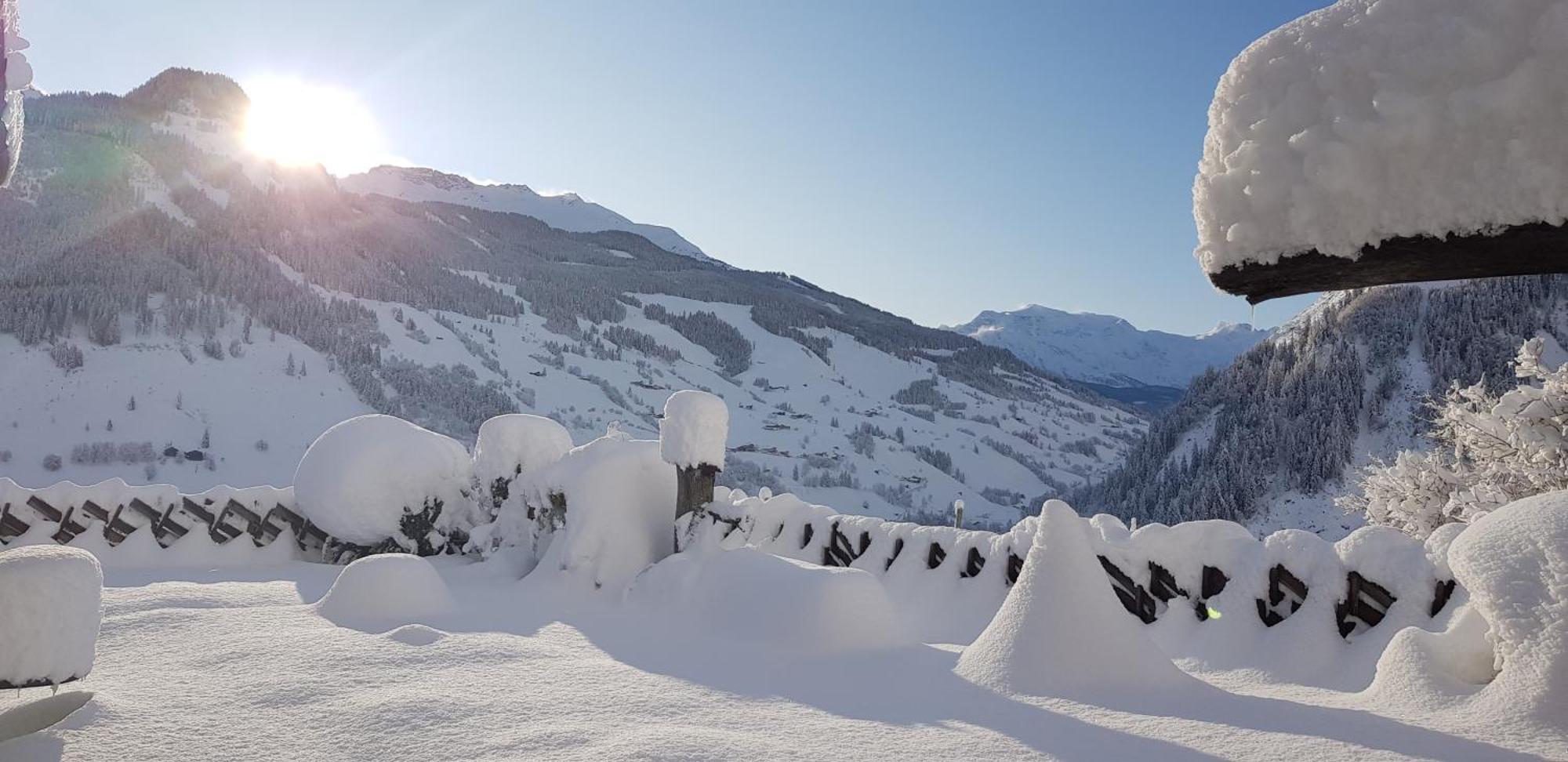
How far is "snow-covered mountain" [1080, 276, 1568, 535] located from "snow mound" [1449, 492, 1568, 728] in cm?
3961

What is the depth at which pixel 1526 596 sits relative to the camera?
8.87 ft

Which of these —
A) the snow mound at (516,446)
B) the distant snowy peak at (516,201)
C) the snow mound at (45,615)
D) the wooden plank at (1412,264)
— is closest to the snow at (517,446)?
the snow mound at (516,446)

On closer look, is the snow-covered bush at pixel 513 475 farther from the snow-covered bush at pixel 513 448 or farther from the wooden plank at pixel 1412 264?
→ the wooden plank at pixel 1412 264

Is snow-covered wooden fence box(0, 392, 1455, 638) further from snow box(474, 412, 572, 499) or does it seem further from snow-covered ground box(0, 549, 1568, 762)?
snow-covered ground box(0, 549, 1568, 762)

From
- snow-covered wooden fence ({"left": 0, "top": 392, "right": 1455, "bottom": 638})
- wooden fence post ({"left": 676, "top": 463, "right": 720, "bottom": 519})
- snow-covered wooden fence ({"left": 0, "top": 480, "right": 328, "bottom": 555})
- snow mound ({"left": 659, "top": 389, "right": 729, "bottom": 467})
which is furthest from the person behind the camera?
snow-covered wooden fence ({"left": 0, "top": 480, "right": 328, "bottom": 555})

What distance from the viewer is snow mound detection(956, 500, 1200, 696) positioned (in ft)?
11.7

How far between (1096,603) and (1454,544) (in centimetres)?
137

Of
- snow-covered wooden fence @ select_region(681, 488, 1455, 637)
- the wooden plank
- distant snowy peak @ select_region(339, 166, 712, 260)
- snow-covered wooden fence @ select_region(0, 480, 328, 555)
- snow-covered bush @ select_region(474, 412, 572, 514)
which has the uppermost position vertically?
→ distant snowy peak @ select_region(339, 166, 712, 260)

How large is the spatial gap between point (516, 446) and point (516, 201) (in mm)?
156703

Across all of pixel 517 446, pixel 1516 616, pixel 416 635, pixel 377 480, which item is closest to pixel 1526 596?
pixel 1516 616

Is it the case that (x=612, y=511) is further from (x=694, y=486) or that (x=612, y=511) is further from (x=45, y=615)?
(x=45, y=615)

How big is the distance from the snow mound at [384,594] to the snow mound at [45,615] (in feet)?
7.69

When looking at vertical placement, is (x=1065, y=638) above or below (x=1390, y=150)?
below

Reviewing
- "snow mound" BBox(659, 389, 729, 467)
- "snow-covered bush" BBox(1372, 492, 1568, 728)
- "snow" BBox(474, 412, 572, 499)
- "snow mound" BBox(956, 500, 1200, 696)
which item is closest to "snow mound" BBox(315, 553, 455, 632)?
"snow mound" BBox(659, 389, 729, 467)
